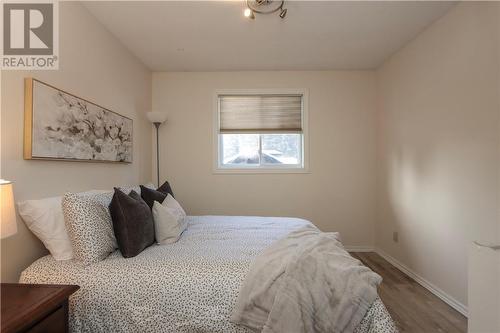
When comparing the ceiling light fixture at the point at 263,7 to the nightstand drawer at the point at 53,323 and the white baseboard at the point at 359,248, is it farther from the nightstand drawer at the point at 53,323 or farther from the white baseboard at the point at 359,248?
the white baseboard at the point at 359,248

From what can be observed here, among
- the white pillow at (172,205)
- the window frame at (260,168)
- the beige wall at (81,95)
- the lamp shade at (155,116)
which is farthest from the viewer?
the window frame at (260,168)

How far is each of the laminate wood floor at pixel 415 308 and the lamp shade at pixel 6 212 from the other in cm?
250

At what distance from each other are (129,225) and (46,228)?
0.48 m

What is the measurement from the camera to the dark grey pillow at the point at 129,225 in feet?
5.63

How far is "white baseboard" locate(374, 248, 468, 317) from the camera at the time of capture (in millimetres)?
2251

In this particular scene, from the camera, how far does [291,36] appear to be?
2830mm

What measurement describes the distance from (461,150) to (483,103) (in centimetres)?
→ 40

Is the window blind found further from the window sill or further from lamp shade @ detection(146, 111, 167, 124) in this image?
lamp shade @ detection(146, 111, 167, 124)

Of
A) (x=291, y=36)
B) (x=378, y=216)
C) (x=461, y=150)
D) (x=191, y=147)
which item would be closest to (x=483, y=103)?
(x=461, y=150)

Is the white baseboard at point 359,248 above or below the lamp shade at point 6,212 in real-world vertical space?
below

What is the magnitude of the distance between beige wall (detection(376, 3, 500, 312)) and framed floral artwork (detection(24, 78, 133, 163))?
10.2 ft

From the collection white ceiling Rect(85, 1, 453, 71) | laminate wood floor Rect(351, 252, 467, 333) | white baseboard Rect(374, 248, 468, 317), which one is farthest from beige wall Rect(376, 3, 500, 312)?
white ceiling Rect(85, 1, 453, 71)

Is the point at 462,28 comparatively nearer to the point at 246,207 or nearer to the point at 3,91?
the point at 246,207

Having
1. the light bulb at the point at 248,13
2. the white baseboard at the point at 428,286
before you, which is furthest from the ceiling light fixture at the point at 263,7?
the white baseboard at the point at 428,286
